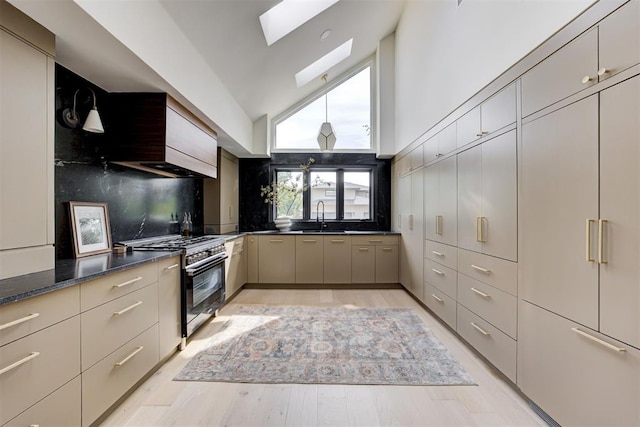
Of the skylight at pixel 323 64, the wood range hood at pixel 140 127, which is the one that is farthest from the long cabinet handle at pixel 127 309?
the skylight at pixel 323 64

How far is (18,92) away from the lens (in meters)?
1.46

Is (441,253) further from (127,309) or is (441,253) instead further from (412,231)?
(127,309)

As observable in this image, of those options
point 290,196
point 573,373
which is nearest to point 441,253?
point 573,373

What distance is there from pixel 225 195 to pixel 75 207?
2.42 meters

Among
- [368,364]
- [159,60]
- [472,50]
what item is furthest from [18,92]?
[472,50]

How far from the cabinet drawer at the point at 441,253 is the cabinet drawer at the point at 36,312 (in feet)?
8.93

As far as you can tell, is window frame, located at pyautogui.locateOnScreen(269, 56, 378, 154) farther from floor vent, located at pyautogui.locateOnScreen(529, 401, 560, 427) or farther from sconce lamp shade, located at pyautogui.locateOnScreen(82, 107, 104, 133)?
floor vent, located at pyautogui.locateOnScreen(529, 401, 560, 427)

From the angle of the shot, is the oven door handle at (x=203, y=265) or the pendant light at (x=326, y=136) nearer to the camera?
the oven door handle at (x=203, y=265)

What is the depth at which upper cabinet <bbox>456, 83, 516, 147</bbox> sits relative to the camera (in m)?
1.91

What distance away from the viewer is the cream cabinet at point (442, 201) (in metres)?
2.75

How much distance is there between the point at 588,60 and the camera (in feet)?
4.41

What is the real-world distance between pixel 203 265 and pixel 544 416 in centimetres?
269

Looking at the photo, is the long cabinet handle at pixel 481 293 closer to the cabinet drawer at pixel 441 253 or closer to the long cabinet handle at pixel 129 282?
the cabinet drawer at pixel 441 253

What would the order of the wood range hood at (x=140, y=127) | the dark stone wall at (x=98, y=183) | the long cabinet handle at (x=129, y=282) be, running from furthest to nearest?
the wood range hood at (x=140, y=127) → the dark stone wall at (x=98, y=183) → the long cabinet handle at (x=129, y=282)
